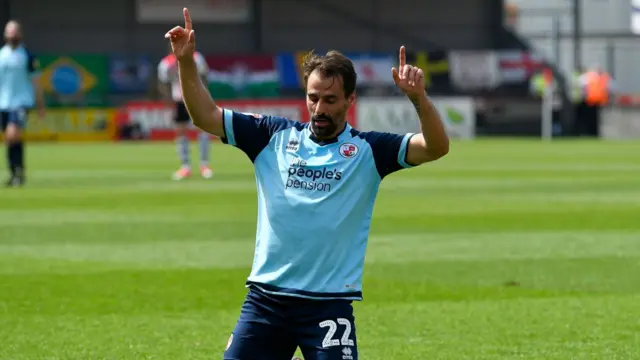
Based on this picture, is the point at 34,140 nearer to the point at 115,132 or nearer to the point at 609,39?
the point at 115,132

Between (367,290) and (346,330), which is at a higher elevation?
(346,330)

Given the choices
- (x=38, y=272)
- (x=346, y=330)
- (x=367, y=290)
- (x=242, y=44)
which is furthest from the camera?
(x=242, y=44)

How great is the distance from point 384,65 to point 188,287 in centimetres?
4446

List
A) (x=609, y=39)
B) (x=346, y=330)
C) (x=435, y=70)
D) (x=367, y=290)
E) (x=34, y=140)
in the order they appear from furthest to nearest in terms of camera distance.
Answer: (x=609, y=39), (x=435, y=70), (x=34, y=140), (x=367, y=290), (x=346, y=330)

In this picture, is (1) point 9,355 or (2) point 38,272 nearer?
(1) point 9,355

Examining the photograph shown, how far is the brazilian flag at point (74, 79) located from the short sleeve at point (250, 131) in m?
44.1

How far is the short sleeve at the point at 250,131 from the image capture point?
5.57m

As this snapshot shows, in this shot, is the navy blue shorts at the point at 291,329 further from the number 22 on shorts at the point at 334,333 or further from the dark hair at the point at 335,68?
the dark hair at the point at 335,68

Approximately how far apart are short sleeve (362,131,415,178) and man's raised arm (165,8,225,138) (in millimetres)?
649

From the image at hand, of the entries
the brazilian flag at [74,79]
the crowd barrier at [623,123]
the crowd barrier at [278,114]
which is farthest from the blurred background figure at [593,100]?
the brazilian flag at [74,79]

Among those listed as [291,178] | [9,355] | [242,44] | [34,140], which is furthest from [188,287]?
[242,44]

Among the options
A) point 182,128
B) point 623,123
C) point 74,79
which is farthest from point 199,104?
point 74,79

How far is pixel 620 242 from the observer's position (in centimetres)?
1245

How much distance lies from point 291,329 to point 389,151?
848 millimetres
